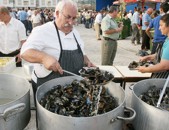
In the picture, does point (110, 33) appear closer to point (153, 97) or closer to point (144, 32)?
point (153, 97)

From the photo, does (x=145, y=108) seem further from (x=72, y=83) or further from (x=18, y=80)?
(x=18, y=80)

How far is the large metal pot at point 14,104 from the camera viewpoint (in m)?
0.96

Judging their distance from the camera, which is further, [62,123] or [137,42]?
[137,42]

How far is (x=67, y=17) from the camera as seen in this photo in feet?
4.65

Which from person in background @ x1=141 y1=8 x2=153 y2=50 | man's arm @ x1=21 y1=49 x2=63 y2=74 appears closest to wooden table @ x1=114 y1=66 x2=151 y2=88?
man's arm @ x1=21 y1=49 x2=63 y2=74

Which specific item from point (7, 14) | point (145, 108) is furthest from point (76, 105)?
point (7, 14)

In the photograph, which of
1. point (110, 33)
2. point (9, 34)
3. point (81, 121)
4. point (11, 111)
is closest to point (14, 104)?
point (11, 111)

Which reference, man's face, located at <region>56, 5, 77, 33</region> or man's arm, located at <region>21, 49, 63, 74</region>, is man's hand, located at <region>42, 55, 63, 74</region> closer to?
man's arm, located at <region>21, 49, 63, 74</region>

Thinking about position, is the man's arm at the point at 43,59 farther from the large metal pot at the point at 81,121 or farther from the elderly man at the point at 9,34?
the elderly man at the point at 9,34

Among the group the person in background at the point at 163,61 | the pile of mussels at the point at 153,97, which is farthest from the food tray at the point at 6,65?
the pile of mussels at the point at 153,97

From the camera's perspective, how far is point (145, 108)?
103cm

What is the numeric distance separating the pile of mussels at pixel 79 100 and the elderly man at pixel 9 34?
6.18ft

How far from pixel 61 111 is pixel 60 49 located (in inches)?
21.1

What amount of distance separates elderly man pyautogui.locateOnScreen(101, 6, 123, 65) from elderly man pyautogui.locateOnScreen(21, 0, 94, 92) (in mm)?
2306
